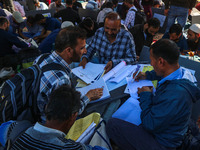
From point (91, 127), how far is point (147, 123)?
0.51 m

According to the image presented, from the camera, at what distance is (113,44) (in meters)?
2.74

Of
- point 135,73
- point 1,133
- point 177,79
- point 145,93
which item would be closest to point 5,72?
point 1,133

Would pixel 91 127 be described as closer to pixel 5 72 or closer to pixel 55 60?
pixel 55 60

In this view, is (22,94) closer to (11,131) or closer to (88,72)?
(11,131)

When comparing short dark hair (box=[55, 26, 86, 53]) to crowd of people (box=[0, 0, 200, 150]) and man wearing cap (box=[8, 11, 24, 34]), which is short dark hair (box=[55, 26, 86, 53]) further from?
man wearing cap (box=[8, 11, 24, 34])

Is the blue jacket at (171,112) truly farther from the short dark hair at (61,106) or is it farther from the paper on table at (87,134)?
the short dark hair at (61,106)

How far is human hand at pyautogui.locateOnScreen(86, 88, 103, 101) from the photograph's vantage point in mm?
1729

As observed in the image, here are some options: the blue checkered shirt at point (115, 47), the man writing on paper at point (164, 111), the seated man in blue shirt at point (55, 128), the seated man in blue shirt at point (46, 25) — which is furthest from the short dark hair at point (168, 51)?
the seated man in blue shirt at point (46, 25)

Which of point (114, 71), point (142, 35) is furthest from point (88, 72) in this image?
point (142, 35)

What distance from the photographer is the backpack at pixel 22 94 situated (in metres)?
1.42

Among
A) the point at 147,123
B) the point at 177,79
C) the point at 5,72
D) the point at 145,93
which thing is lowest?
the point at 5,72

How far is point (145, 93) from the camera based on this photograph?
1668 mm

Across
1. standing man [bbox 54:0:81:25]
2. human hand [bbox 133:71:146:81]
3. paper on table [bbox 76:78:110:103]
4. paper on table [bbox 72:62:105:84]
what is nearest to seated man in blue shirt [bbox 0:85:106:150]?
paper on table [bbox 76:78:110:103]

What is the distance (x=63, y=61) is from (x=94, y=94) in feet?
1.58
